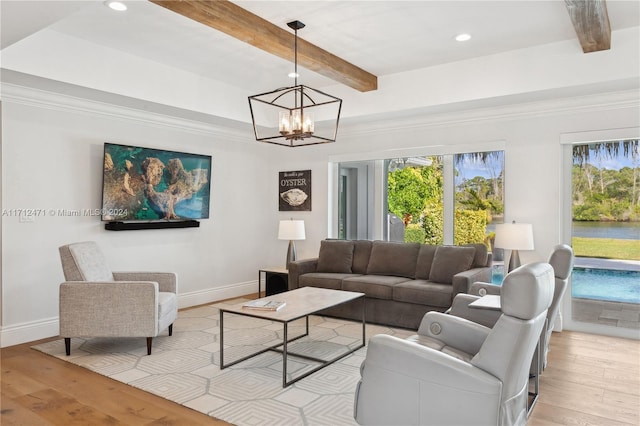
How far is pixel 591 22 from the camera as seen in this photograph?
3326mm

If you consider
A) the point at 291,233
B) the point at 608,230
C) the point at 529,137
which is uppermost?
the point at 529,137

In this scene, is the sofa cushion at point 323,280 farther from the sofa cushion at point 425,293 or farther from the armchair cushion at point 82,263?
the armchair cushion at point 82,263

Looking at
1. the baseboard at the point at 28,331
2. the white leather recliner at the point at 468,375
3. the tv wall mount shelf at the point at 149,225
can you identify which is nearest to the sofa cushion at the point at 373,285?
the tv wall mount shelf at the point at 149,225

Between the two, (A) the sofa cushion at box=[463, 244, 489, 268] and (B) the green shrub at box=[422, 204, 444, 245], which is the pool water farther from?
(B) the green shrub at box=[422, 204, 444, 245]

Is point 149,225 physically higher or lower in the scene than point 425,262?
higher

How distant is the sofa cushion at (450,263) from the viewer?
476cm

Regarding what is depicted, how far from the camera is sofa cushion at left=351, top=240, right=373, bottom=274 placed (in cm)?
559

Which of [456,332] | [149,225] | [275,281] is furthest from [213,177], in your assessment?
[456,332]

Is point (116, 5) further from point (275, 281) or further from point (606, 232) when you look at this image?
point (606, 232)

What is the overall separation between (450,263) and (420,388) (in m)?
2.82

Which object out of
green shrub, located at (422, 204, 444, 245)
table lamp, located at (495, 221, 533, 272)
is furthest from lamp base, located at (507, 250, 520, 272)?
green shrub, located at (422, 204, 444, 245)

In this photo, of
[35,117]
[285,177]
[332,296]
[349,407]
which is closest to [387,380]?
[349,407]

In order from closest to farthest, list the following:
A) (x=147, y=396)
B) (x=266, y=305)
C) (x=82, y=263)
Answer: (x=147, y=396) < (x=266, y=305) < (x=82, y=263)

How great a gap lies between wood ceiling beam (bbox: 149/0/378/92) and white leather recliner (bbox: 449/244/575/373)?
250 cm
